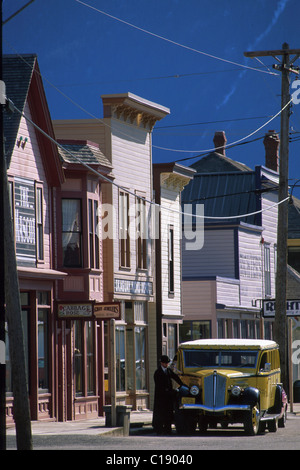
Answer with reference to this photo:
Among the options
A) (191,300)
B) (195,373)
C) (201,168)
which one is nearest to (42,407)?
(195,373)

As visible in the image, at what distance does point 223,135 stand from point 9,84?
34945 mm

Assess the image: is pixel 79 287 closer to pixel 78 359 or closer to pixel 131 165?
pixel 78 359

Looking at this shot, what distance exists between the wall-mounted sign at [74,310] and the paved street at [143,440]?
3646 millimetres

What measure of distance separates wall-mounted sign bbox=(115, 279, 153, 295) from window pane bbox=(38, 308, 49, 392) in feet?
16.7

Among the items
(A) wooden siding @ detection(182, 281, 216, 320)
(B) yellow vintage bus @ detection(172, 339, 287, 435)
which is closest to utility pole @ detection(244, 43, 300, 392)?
(B) yellow vintage bus @ detection(172, 339, 287, 435)

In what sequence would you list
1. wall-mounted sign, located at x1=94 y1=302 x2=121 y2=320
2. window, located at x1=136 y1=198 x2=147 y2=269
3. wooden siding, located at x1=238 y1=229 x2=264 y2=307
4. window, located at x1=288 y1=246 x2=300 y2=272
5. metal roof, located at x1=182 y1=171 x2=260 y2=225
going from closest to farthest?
wall-mounted sign, located at x1=94 y1=302 x2=121 y2=320 < window, located at x1=136 y1=198 x2=147 y2=269 < wooden siding, located at x1=238 y1=229 x2=264 y2=307 < metal roof, located at x1=182 y1=171 x2=260 y2=225 < window, located at x1=288 y1=246 x2=300 y2=272

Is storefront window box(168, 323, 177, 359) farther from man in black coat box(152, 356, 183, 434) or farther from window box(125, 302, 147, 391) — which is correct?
man in black coat box(152, 356, 183, 434)

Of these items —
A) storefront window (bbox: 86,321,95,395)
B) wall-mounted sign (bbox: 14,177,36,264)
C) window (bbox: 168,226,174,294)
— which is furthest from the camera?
window (bbox: 168,226,174,294)

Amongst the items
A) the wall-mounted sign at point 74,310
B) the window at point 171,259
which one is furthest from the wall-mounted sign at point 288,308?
the window at point 171,259

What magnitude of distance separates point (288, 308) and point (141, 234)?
5.87m

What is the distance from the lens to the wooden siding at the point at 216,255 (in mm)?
45812

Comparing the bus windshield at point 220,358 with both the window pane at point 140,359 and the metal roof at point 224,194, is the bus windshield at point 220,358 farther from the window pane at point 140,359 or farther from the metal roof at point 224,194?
the metal roof at point 224,194

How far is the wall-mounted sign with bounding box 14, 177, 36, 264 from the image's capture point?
2770 cm
